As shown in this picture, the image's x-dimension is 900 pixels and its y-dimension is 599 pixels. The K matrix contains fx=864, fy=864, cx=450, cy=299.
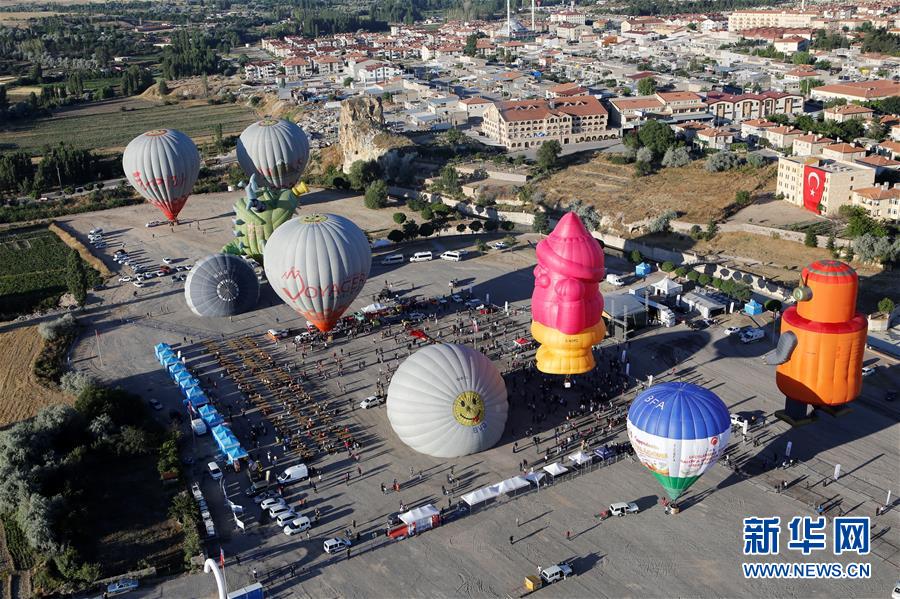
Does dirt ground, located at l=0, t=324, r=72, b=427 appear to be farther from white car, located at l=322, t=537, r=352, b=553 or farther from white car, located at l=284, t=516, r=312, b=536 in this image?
white car, located at l=322, t=537, r=352, b=553

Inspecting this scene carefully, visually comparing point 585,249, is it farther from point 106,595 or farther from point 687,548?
point 106,595

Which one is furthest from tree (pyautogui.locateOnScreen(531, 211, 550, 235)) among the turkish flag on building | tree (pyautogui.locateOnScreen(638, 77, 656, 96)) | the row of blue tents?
tree (pyautogui.locateOnScreen(638, 77, 656, 96))

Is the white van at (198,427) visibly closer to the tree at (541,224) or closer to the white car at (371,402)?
the white car at (371,402)

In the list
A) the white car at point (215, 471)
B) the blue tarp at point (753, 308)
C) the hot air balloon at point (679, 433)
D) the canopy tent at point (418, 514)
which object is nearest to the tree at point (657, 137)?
the blue tarp at point (753, 308)

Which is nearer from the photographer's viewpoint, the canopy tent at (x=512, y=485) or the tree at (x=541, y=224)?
the canopy tent at (x=512, y=485)

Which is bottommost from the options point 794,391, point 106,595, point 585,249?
point 106,595

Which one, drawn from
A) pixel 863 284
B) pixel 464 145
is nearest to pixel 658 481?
pixel 863 284

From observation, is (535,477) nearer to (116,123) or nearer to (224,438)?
(224,438)
